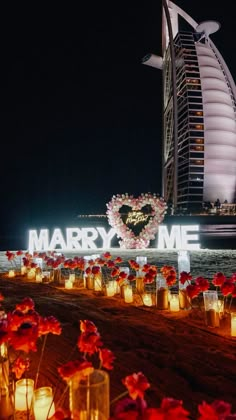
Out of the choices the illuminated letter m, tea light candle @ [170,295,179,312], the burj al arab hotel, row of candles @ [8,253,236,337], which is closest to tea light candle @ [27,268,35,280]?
row of candles @ [8,253,236,337]

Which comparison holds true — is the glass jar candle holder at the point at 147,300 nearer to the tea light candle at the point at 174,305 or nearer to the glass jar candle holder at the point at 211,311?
the tea light candle at the point at 174,305

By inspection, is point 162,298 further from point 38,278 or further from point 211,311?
point 38,278

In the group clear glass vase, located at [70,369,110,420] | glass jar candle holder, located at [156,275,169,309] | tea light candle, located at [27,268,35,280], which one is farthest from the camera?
tea light candle, located at [27,268,35,280]

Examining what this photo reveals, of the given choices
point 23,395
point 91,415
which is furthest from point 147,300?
point 91,415

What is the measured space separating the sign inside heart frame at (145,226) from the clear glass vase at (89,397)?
56.4 feet

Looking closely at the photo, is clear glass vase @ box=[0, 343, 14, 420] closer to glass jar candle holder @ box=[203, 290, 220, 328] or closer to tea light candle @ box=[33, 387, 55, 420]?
tea light candle @ box=[33, 387, 55, 420]

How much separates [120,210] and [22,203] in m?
31.8

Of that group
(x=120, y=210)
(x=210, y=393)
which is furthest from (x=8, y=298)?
(x=120, y=210)

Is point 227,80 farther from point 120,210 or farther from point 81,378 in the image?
point 81,378

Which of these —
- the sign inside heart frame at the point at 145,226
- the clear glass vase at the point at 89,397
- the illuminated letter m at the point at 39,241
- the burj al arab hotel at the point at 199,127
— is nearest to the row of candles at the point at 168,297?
the clear glass vase at the point at 89,397

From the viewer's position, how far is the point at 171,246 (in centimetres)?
1895

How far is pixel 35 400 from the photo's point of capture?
271 centimetres

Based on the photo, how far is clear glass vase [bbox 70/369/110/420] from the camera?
7.38 ft

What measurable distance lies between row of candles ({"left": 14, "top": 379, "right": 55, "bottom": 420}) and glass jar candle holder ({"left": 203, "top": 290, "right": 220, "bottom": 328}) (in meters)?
3.04
